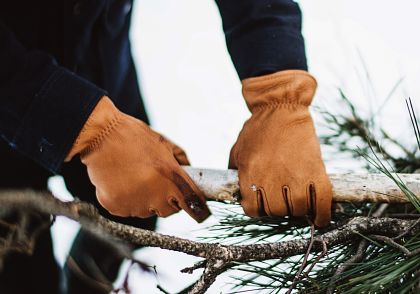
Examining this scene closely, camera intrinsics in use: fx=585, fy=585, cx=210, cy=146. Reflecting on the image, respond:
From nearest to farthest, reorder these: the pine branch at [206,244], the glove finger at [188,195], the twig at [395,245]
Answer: the pine branch at [206,244], the twig at [395,245], the glove finger at [188,195]

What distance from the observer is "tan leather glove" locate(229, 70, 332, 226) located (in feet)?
2.61

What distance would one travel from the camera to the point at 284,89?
0.88 metres

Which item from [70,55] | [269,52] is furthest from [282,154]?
[70,55]

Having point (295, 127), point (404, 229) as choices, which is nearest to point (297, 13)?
point (295, 127)

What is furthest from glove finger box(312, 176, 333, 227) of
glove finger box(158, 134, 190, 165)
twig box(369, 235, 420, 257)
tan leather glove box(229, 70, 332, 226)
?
glove finger box(158, 134, 190, 165)

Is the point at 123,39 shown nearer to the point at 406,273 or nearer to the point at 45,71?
the point at 45,71

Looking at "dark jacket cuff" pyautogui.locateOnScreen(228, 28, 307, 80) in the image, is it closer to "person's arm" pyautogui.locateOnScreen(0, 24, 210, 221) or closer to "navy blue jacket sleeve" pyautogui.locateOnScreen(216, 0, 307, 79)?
"navy blue jacket sleeve" pyautogui.locateOnScreen(216, 0, 307, 79)

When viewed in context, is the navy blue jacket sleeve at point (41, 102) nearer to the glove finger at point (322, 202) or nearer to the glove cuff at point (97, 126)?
the glove cuff at point (97, 126)

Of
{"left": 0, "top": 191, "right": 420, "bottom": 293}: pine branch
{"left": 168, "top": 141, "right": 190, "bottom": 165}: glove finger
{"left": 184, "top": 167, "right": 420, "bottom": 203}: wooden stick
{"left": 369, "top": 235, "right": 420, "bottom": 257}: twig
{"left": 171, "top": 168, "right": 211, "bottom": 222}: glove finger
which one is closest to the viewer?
{"left": 0, "top": 191, "right": 420, "bottom": 293}: pine branch

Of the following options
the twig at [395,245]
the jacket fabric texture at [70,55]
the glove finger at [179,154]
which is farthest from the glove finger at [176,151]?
the twig at [395,245]

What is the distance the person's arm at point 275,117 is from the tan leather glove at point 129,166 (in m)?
0.10

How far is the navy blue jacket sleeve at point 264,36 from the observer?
91 cm

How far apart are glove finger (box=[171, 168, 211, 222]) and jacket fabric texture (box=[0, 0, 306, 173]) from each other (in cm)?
16

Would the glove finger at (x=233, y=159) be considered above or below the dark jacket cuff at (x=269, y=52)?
below
